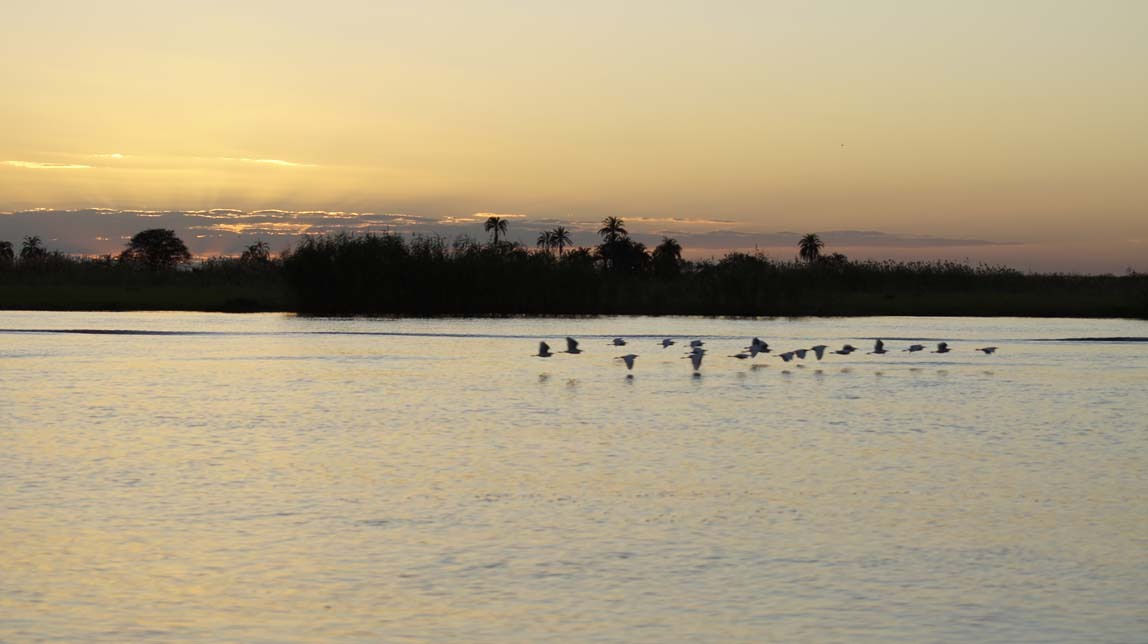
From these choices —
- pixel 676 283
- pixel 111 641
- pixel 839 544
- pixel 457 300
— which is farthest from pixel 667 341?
pixel 676 283

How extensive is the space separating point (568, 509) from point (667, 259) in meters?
89.2

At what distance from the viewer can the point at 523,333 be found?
44625mm

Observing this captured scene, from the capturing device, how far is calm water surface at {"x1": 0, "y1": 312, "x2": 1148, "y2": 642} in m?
8.30

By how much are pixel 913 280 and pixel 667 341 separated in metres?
48.4

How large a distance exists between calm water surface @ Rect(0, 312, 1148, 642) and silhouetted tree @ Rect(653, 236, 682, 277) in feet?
191

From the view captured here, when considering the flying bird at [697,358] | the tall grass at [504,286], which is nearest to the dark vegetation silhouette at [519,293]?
the tall grass at [504,286]

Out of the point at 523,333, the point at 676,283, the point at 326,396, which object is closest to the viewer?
the point at 326,396

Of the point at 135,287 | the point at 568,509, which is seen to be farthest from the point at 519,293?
the point at 568,509

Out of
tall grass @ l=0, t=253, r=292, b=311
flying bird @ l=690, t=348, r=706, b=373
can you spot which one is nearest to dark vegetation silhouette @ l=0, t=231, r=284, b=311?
tall grass @ l=0, t=253, r=292, b=311

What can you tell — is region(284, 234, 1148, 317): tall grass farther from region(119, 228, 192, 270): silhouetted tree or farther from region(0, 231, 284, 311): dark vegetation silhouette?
region(119, 228, 192, 270): silhouetted tree

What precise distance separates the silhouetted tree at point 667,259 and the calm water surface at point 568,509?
2292 inches

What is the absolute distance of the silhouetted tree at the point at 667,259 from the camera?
8481 cm

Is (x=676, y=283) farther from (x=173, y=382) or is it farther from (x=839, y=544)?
(x=839, y=544)

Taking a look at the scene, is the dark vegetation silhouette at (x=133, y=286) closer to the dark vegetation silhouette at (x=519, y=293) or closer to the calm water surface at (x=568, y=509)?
the dark vegetation silhouette at (x=519, y=293)
